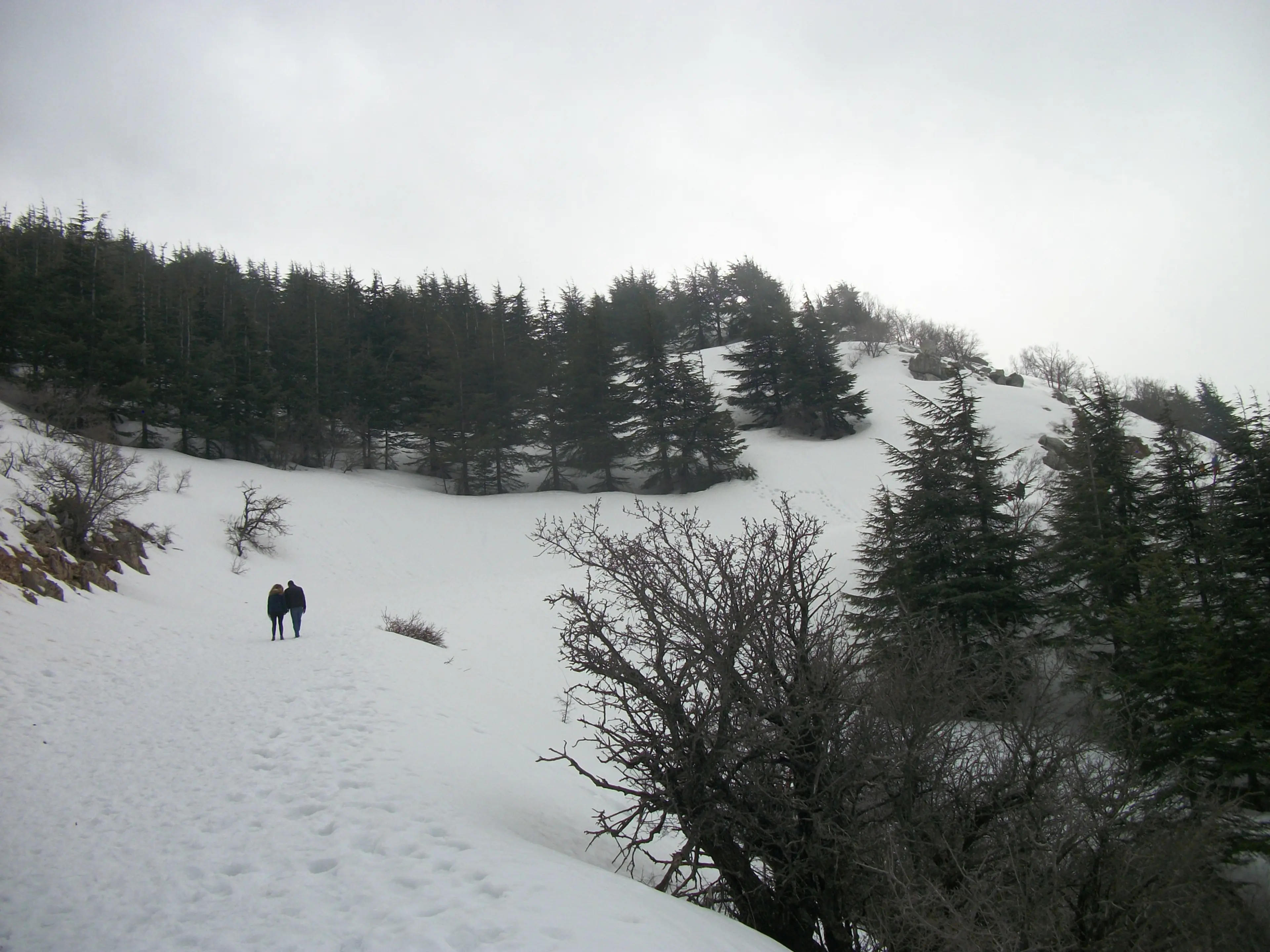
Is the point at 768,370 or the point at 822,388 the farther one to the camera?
the point at 768,370

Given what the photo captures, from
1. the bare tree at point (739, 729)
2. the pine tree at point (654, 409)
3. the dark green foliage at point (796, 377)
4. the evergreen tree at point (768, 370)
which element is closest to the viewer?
the bare tree at point (739, 729)

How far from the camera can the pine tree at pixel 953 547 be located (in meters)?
16.7

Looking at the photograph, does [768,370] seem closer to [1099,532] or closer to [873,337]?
[873,337]

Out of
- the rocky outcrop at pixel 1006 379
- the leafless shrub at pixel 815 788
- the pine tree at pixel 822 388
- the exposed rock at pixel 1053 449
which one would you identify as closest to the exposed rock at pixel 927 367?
the rocky outcrop at pixel 1006 379

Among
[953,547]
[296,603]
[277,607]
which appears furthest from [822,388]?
[277,607]

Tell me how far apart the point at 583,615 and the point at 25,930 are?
4198 mm

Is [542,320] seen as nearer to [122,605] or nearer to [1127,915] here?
[122,605]

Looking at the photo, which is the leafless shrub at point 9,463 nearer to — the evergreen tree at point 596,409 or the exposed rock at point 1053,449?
the evergreen tree at point 596,409

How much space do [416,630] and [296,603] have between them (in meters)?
3.97

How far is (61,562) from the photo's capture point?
1342 centimetres

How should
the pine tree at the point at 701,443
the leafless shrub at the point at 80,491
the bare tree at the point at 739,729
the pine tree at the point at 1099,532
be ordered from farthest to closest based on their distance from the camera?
the pine tree at the point at 701,443 < the pine tree at the point at 1099,532 < the leafless shrub at the point at 80,491 < the bare tree at the point at 739,729

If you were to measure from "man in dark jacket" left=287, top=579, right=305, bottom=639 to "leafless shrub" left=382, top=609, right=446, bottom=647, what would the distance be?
2632mm

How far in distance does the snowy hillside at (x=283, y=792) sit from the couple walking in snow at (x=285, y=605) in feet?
1.50

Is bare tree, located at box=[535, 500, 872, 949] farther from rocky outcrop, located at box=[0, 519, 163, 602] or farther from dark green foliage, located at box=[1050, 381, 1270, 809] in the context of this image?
rocky outcrop, located at box=[0, 519, 163, 602]
